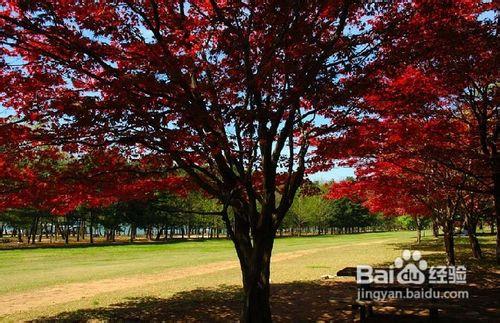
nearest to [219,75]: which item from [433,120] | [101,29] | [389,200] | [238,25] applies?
[238,25]

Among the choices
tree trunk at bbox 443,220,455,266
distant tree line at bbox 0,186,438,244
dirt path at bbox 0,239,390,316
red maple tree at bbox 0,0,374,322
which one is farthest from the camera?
distant tree line at bbox 0,186,438,244

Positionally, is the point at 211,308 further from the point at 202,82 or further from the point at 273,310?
the point at 202,82

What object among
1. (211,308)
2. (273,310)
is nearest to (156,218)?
(211,308)

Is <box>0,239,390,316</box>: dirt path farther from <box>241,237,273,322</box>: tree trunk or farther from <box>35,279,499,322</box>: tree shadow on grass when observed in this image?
<box>241,237,273,322</box>: tree trunk

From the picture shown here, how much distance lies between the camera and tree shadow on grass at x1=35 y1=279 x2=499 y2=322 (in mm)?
10211

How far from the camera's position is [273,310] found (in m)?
11.8

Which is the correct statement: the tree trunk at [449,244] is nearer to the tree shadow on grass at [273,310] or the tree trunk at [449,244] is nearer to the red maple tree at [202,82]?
the tree shadow on grass at [273,310]

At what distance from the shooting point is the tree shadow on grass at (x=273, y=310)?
10211 millimetres

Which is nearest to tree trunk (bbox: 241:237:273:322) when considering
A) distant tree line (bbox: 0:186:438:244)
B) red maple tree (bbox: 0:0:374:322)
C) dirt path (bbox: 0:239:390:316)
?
red maple tree (bbox: 0:0:374:322)

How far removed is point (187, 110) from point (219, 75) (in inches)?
84.3

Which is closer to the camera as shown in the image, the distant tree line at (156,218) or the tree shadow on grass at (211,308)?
the tree shadow on grass at (211,308)

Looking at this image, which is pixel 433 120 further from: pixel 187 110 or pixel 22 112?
pixel 22 112

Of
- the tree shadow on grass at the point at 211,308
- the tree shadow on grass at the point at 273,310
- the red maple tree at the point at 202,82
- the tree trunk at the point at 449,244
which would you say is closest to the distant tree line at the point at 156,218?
the tree trunk at the point at 449,244

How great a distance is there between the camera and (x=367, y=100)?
11.1 metres
